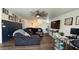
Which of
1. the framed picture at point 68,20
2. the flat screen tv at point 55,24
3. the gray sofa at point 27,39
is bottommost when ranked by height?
the gray sofa at point 27,39

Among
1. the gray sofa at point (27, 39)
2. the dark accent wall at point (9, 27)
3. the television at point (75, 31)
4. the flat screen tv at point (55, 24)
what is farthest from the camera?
the gray sofa at point (27, 39)

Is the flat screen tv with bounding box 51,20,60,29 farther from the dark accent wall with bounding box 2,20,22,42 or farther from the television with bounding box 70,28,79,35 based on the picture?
the dark accent wall with bounding box 2,20,22,42

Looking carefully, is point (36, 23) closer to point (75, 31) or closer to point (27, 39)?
point (27, 39)

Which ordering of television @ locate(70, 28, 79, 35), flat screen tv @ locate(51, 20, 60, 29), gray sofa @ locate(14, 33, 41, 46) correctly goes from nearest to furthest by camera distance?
1. television @ locate(70, 28, 79, 35)
2. flat screen tv @ locate(51, 20, 60, 29)
3. gray sofa @ locate(14, 33, 41, 46)

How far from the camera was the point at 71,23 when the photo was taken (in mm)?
2145

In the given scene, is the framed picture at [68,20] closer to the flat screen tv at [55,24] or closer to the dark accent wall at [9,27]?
the flat screen tv at [55,24]

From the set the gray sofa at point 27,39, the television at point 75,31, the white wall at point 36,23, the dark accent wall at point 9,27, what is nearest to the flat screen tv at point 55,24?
the white wall at point 36,23

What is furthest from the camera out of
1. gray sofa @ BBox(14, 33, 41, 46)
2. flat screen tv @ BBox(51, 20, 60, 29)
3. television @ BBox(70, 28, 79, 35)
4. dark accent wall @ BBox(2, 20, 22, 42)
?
gray sofa @ BBox(14, 33, 41, 46)

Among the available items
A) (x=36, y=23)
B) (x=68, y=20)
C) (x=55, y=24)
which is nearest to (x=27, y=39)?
(x=36, y=23)

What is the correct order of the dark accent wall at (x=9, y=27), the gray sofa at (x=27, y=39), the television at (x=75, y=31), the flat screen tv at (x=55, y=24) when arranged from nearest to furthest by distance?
the dark accent wall at (x=9, y=27) → the television at (x=75, y=31) → the flat screen tv at (x=55, y=24) → the gray sofa at (x=27, y=39)

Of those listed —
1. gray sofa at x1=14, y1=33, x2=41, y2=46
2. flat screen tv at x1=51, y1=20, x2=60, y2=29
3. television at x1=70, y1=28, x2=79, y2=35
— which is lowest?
gray sofa at x1=14, y1=33, x2=41, y2=46

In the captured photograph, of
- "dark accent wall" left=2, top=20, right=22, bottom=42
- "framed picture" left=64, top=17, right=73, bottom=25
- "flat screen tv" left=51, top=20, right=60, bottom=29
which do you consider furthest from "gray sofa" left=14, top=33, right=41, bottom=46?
"framed picture" left=64, top=17, right=73, bottom=25
